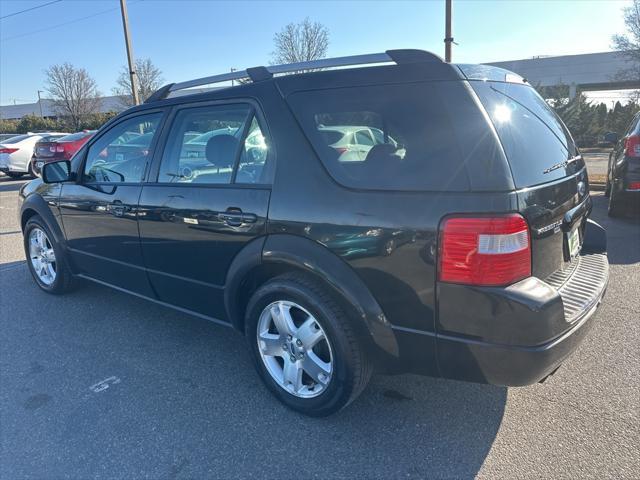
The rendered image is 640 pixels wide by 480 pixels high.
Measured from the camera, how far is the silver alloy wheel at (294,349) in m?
2.53

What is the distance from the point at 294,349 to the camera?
8.62ft

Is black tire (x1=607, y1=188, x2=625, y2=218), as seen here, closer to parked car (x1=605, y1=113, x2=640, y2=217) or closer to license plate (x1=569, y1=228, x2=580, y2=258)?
parked car (x1=605, y1=113, x2=640, y2=217)

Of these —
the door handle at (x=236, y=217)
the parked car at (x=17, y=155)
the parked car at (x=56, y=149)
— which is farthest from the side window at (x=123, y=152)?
the parked car at (x=17, y=155)

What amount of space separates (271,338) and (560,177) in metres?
1.81

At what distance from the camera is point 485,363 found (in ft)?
6.87

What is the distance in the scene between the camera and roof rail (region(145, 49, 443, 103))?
7.53 feet

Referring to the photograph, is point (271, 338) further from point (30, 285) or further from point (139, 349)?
point (30, 285)

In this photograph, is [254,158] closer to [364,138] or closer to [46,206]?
[364,138]

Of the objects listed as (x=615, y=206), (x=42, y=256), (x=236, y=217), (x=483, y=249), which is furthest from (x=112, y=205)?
(x=615, y=206)

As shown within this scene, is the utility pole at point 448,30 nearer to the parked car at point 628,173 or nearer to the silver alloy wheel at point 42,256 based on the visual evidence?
the parked car at point 628,173

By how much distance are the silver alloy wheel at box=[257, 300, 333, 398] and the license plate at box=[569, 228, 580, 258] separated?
1.46m

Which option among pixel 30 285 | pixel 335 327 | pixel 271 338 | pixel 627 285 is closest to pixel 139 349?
pixel 271 338

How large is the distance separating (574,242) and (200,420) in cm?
236

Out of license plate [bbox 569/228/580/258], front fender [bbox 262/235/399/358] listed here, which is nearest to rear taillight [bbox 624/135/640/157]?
license plate [bbox 569/228/580/258]
